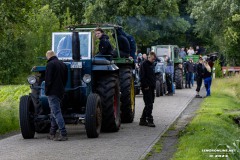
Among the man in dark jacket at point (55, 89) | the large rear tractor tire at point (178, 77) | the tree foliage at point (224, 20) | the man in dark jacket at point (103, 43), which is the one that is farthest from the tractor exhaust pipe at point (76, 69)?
the tree foliage at point (224, 20)

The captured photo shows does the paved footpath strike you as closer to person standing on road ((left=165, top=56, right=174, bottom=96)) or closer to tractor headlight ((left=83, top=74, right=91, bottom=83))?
tractor headlight ((left=83, top=74, right=91, bottom=83))

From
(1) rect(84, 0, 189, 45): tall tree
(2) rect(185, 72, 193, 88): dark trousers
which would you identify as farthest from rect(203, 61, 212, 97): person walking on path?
(1) rect(84, 0, 189, 45): tall tree

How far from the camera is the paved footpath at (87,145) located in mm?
14148

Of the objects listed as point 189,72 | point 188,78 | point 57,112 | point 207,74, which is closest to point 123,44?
point 57,112

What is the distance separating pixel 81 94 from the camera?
17750 mm

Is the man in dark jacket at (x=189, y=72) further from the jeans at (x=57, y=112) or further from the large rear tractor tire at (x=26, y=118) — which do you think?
the jeans at (x=57, y=112)

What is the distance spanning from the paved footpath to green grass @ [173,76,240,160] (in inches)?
29.8

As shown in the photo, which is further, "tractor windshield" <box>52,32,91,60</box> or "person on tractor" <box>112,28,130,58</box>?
"person on tractor" <box>112,28,130,58</box>

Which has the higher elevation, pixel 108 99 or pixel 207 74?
pixel 108 99

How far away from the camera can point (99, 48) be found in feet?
63.4

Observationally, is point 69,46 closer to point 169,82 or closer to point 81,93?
point 81,93

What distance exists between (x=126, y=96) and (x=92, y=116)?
387 cm

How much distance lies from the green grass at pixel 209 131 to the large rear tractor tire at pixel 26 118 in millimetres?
3458

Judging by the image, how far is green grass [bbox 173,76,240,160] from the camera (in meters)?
14.1
